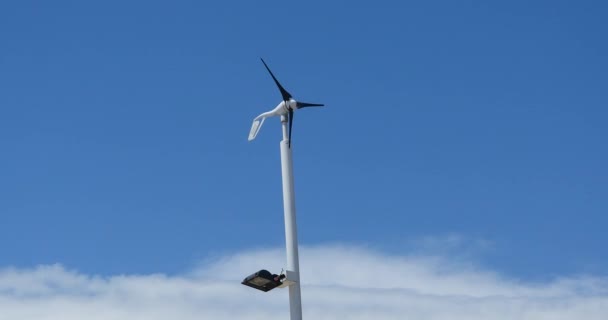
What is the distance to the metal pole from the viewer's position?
26391 millimetres

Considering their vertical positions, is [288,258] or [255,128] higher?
[255,128]

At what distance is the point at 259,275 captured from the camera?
25.2 metres

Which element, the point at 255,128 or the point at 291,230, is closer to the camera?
the point at 291,230

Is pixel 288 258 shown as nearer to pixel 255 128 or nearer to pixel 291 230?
pixel 291 230

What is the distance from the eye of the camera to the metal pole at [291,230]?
1039 inches

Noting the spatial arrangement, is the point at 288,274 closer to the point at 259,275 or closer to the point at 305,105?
the point at 259,275

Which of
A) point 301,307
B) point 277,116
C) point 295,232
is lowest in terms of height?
point 301,307

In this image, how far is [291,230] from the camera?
27.1 m

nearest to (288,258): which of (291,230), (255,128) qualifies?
(291,230)

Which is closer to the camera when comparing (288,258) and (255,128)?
(288,258)

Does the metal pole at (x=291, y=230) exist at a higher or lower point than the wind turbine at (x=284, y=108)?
lower

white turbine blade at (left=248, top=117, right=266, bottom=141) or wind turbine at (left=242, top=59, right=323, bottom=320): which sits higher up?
white turbine blade at (left=248, top=117, right=266, bottom=141)

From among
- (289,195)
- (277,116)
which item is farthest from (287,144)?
(277,116)

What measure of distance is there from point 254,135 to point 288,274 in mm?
9529
